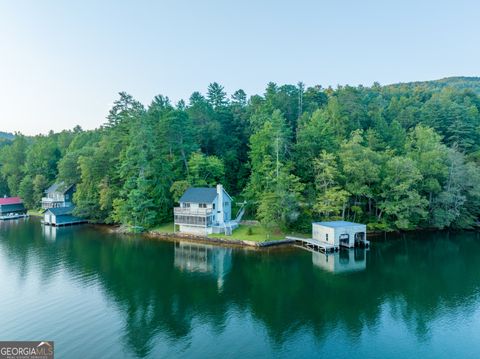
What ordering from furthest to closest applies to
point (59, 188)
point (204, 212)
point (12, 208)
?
point (12, 208) < point (59, 188) < point (204, 212)

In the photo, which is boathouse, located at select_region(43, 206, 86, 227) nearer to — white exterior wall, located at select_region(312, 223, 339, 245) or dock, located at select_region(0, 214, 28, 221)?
dock, located at select_region(0, 214, 28, 221)

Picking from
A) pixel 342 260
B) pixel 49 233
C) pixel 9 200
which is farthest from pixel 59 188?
pixel 342 260

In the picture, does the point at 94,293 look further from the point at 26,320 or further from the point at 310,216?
the point at 310,216

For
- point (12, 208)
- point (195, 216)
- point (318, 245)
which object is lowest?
point (318, 245)

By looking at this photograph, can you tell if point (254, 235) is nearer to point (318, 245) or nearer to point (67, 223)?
point (318, 245)

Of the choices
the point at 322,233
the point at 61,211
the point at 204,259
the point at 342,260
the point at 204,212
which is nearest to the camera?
the point at 342,260

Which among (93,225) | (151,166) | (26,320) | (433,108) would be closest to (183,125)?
(151,166)

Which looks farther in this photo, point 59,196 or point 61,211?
point 59,196
